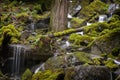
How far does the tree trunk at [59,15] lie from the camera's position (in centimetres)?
1351

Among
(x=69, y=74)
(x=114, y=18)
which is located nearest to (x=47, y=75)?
(x=69, y=74)

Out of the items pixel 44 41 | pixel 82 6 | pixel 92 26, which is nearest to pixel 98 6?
pixel 82 6

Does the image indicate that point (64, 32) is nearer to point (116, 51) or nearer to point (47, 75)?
point (116, 51)

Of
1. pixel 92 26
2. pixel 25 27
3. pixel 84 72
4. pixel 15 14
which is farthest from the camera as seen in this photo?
pixel 15 14

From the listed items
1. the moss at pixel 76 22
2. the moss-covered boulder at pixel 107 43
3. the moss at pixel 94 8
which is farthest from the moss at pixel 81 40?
the moss at pixel 94 8

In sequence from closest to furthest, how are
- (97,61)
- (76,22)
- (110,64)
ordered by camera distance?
(110,64), (97,61), (76,22)

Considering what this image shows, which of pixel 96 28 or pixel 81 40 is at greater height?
pixel 96 28

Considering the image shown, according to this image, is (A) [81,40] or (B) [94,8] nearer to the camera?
(A) [81,40]

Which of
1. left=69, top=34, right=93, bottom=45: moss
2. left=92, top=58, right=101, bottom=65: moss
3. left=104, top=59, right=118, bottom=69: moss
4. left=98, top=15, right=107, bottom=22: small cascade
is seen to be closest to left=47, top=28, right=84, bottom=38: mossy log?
left=69, top=34, right=93, bottom=45: moss

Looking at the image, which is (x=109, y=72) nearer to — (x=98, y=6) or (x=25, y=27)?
(x=25, y=27)

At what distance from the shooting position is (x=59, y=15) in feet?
45.0

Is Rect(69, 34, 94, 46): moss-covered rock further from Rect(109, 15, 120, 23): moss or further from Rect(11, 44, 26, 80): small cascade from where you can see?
Rect(11, 44, 26, 80): small cascade

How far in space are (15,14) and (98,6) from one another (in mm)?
4620

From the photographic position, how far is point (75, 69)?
7.94m
